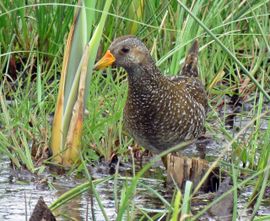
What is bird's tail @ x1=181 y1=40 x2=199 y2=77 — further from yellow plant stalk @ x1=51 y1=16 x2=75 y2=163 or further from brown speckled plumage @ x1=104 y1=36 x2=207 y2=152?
yellow plant stalk @ x1=51 y1=16 x2=75 y2=163

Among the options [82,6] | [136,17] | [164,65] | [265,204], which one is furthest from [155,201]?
[136,17]

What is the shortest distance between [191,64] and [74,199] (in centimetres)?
170

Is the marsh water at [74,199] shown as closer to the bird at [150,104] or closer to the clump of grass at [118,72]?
the clump of grass at [118,72]

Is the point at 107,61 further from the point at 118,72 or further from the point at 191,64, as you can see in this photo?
the point at 118,72

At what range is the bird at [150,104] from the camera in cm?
609

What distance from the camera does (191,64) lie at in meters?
7.06

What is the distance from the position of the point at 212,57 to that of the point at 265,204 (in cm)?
220

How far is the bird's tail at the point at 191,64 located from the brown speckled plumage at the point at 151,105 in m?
0.59

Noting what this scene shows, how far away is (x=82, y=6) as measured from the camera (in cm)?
580

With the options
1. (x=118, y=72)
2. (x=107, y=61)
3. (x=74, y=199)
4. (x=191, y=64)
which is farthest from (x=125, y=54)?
(x=118, y=72)

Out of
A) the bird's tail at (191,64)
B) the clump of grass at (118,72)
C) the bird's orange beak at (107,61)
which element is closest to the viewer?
the bird's orange beak at (107,61)

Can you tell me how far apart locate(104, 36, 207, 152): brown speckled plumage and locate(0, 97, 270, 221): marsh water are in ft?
0.94

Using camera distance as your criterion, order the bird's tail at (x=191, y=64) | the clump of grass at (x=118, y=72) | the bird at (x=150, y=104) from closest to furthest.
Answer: the bird at (x=150, y=104)
the clump of grass at (x=118, y=72)
the bird's tail at (x=191, y=64)

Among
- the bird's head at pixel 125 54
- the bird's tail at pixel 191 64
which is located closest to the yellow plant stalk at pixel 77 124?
the bird's head at pixel 125 54
